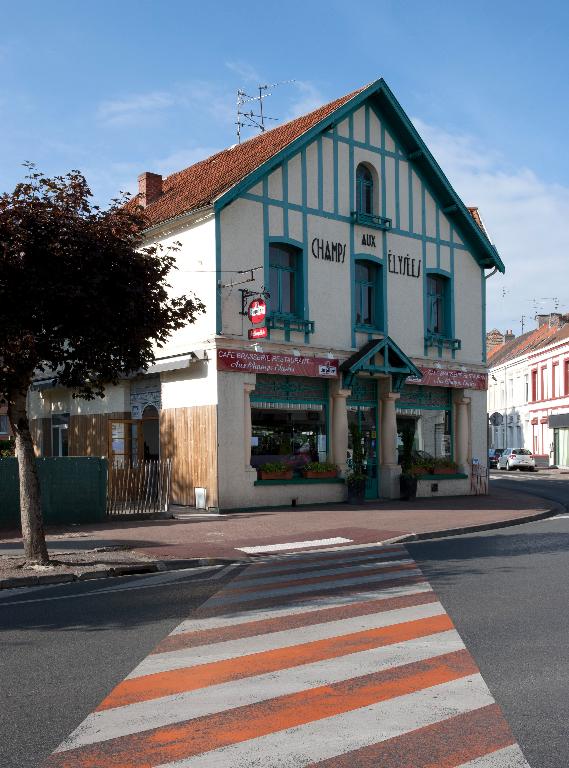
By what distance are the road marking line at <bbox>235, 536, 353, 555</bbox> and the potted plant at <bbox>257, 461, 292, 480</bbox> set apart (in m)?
5.92

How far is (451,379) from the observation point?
2591 cm

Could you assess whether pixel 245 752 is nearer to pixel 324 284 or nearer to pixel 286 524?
pixel 286 524

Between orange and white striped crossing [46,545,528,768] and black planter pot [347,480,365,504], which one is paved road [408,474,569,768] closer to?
orange and white striped crossing [46,545,528,768]

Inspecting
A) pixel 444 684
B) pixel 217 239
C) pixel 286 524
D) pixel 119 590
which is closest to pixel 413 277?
pixel 217 239

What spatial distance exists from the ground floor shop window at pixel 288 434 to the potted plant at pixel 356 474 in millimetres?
786

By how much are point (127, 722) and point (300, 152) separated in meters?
19.0

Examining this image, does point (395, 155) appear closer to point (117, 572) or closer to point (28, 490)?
point (28, 490)

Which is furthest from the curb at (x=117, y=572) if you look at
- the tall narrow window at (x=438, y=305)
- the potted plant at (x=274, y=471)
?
the tall narrow window at (x=438, y=305)

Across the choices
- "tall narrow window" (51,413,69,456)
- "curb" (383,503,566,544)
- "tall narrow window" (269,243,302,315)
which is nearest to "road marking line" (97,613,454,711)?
"curb" (383,503,566,544)

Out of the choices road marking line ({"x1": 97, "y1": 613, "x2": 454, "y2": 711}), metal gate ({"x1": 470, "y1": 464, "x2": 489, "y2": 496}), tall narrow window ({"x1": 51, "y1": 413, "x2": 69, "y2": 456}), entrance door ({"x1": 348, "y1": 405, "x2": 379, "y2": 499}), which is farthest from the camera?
metal gate ({"x1": 470, "y1": 464, "x2": 489, "y2": 496})

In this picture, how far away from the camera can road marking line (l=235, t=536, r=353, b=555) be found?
44.8 ft

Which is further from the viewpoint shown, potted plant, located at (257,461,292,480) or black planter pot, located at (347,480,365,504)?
black planter pot, located at (347,480,365,504)

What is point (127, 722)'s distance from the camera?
5.24m

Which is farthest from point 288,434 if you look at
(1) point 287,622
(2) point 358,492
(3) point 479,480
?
(1) point 287,622
